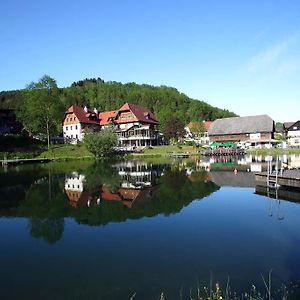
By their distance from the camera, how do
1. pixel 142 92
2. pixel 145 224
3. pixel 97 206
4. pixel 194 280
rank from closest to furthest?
pixel 194 280 < pixel 145 224 < pixel 97 206 < pixel 142 92

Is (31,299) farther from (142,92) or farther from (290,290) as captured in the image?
(142,92)

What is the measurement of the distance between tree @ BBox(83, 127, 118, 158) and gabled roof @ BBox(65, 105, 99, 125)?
78.3 ft

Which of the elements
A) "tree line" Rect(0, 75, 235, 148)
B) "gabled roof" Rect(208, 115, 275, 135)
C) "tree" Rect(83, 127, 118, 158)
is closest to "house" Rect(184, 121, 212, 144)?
"gabled roof" Rect(208, 115, 275, 135)

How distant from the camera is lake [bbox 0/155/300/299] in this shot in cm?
1043

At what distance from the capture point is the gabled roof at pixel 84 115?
92162mm

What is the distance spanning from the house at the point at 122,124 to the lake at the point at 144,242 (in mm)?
57542

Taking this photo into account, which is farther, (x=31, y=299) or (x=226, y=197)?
(x=226, y=197)

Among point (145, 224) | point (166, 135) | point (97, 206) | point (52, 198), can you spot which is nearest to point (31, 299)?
point (145, 224)

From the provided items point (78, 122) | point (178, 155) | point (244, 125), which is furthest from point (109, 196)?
point (244, 125)

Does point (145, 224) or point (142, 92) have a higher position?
point (142, 92)

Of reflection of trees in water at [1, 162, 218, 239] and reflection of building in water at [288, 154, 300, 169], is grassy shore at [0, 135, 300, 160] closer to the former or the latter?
reflection of building in water at [288, 154, 300, 169]

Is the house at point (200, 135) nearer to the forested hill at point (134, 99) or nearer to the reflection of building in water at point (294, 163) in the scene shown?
the forested hill at point (134, 99)

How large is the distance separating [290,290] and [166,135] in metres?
82.8

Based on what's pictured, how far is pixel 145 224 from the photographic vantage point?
17766mm
